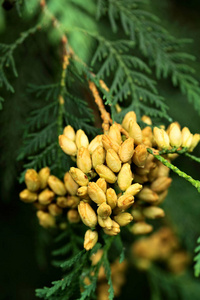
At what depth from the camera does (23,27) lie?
1643 mm

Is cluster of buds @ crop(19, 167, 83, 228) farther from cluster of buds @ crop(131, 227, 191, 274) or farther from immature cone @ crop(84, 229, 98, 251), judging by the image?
cluster of buds @ crop(131, 227, 191, 274)

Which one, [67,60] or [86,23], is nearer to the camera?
[67,60]

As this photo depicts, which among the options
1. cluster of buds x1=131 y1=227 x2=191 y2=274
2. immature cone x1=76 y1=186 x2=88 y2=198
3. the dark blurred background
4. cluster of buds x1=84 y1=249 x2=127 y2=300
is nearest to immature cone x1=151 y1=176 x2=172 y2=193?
immature cone x1=76 y1=186 x2=88 y2=198

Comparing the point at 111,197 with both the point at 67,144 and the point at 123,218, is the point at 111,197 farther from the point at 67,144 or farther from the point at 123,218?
the point at 67,144

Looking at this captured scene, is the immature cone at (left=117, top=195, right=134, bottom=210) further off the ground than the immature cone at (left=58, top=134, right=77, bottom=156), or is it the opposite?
the immature cone at (left=58, top=134, right=77, bottom=156)

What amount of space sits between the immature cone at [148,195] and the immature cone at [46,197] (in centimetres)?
24

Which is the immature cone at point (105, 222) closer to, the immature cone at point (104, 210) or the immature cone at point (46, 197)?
the immature cone at point (104, 210)

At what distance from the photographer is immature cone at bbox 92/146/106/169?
33.1 inches

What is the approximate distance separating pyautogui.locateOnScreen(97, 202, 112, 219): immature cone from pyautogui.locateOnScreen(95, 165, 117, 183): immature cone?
0.08 metres

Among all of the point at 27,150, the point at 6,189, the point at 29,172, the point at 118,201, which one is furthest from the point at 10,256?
the point at 118,201

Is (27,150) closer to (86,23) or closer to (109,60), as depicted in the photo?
(109,60)

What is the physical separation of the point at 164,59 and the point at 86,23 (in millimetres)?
362

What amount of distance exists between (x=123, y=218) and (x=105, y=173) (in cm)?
11

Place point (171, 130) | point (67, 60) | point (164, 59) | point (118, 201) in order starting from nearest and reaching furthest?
point (118, 201)
point (171, 130)
point (67, 60)
point (164, 59)
